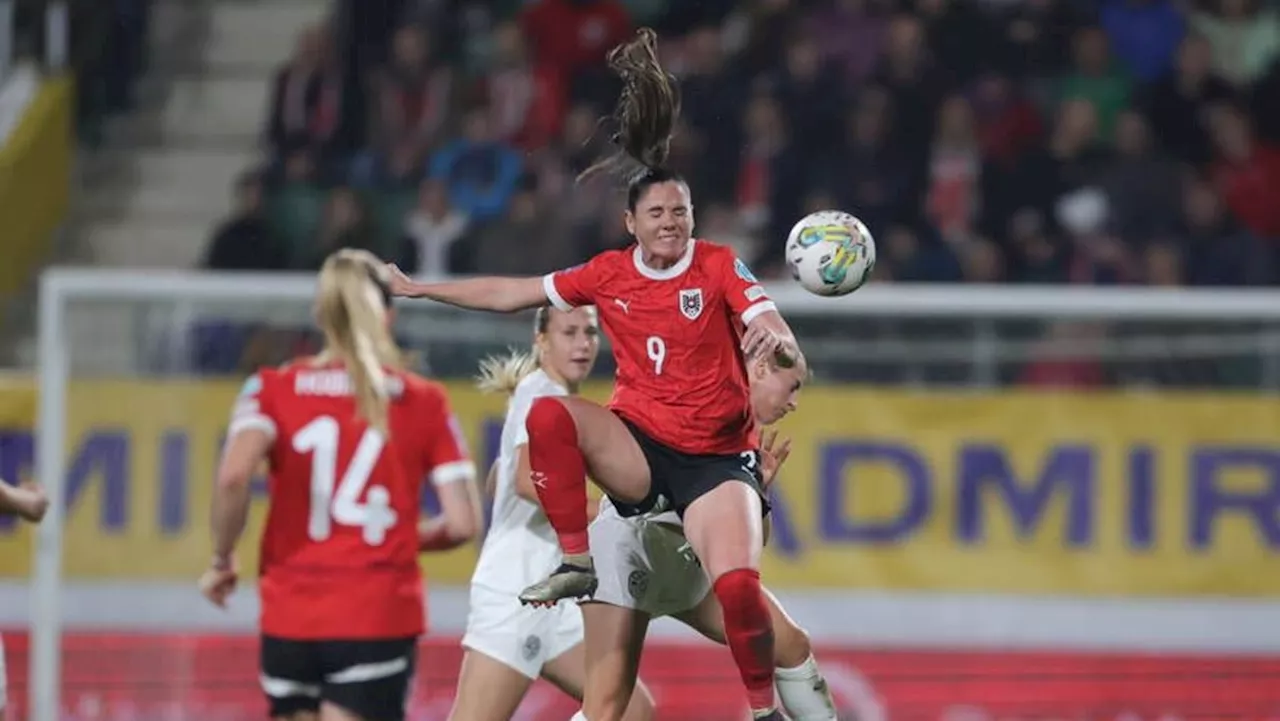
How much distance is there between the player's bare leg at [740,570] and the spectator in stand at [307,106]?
7460mm

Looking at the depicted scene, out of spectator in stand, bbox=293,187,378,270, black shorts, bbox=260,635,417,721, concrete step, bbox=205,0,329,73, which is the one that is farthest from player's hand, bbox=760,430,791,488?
concrete step, bbox=205,0,329,73

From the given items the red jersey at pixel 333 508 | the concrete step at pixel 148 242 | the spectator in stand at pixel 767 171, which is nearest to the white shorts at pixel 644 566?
the red jersey at pixel 333 508

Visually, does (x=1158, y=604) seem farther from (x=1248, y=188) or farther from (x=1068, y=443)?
(x=1248, y=188)

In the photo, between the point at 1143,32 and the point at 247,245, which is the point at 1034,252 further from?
the point at 247,245

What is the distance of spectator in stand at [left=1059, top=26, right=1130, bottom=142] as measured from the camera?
514 inches

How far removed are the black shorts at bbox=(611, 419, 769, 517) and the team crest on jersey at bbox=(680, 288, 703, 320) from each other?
13.4 inches

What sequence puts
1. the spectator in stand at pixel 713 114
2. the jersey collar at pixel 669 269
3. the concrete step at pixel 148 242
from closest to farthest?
the jersey collar at pixel 669 269, the spectator in stand at pixel 713 114, the concrete step at pixel 148 242

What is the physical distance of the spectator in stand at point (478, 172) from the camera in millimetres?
12695

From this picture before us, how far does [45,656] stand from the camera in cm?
977

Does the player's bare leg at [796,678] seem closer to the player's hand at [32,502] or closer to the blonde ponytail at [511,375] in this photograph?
the blonde ponytail at [511,375]

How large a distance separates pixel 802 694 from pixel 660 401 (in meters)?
0.94

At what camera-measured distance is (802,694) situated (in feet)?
21.6

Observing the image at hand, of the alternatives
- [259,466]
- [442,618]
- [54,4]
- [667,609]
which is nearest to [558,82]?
[54,4]

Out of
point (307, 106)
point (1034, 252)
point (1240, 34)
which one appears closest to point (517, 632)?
point (1034, 252)
